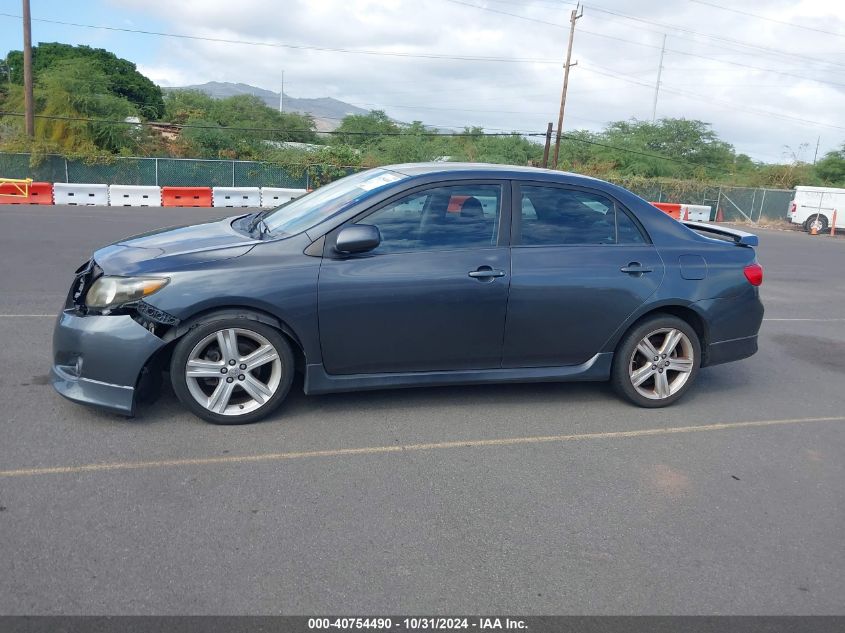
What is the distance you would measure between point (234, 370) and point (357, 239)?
1.11 meters

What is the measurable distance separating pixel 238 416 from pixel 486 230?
2027 mm

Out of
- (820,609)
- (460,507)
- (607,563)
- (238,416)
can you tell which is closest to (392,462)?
(460,507)

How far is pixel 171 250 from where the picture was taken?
4711 millimetres

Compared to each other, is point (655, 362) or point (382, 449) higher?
point (655, 362)

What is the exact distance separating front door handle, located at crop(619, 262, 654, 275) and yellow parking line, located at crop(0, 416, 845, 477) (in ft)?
3.62

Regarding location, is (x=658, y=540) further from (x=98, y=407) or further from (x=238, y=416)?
(x=98, y=407)

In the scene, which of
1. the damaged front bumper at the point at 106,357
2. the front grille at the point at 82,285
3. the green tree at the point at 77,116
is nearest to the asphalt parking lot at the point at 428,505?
the damaged front bumper at the point at 106,357

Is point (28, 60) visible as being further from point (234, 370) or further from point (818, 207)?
point (818, 207)

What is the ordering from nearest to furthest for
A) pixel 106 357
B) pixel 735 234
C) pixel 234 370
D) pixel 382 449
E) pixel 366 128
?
pixel 106 357 < pixel 382 449 < pixel 234 370 < pixel 735 234 < pixel 366 128

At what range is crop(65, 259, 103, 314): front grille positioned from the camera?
15.0 feet

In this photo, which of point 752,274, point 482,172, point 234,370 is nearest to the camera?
point 234,370

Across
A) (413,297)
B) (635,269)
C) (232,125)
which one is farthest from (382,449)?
(232,125)
